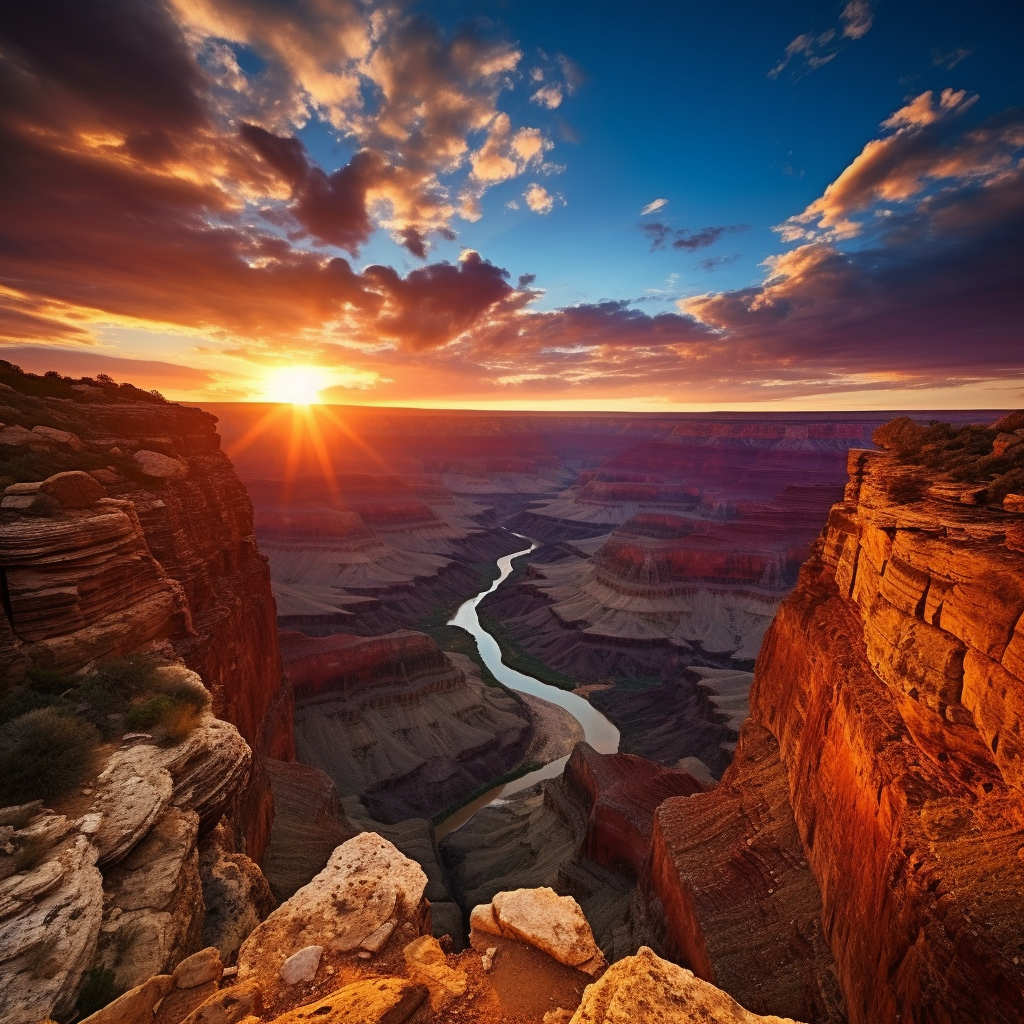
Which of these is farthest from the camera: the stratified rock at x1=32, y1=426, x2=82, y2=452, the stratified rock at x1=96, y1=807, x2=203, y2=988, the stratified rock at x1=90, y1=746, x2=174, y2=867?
the stratified rock at x1=32, y1=426, x2=82, y2=452

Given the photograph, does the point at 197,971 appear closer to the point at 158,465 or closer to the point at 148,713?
the point at 148,713

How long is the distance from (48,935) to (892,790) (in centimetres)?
1444

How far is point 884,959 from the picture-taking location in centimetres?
930

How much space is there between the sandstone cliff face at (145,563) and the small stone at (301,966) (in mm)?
9687

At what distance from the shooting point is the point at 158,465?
69.4 feet

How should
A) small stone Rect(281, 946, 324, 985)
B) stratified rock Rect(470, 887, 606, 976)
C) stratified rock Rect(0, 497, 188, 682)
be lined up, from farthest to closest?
stratified rock Rect(0, 497, 188, 682) < stratified rock Rect(470, 887, 606, 976) < small stone Rect(281, 946, 324, 985)

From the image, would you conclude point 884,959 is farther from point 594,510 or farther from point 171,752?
point 594,510

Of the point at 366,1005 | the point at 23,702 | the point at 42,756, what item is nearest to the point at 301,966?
the point at 366,1005

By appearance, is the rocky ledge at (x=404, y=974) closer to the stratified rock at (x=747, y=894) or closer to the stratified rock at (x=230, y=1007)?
the stratified rock at (x=230, y=1007)

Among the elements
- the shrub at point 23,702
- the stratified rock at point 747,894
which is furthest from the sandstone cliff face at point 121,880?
the stratified rock at point 747,894

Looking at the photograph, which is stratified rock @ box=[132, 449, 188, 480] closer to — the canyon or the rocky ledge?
the canyon

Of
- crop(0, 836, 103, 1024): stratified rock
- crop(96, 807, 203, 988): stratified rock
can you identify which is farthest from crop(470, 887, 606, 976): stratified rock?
crop(0, 836, 103, 1024): stratified rock

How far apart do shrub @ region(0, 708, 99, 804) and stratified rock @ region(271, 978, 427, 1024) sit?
596 centimetres

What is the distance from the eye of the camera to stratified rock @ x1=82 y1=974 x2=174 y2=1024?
554 centimetres
